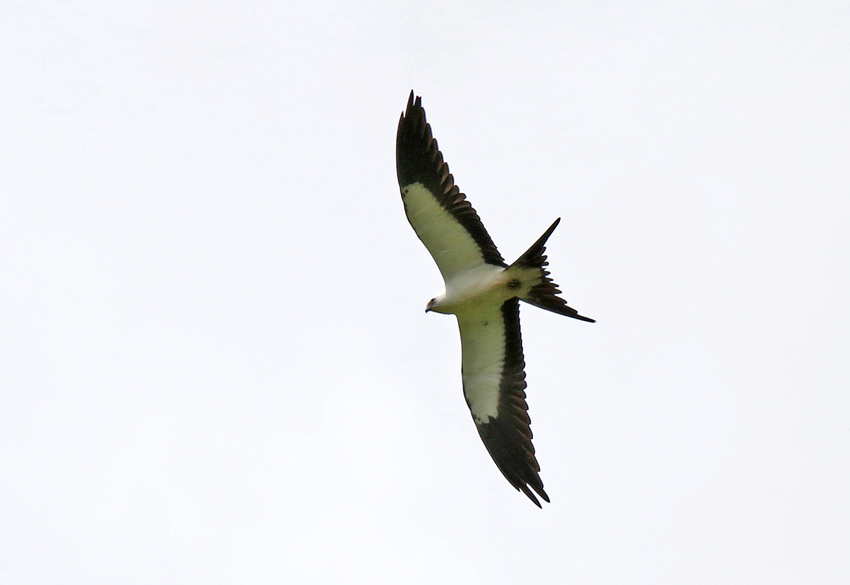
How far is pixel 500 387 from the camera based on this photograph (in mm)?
12156

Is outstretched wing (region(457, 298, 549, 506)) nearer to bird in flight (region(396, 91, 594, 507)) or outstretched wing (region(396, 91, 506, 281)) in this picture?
bird in flight (region(396, 91, 594, 507))

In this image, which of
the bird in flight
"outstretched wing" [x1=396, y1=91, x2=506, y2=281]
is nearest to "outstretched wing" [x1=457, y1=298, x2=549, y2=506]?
the bird in flight

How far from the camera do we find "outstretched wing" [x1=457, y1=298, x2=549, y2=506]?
1180cm

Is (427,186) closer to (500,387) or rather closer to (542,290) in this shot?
(542,290)

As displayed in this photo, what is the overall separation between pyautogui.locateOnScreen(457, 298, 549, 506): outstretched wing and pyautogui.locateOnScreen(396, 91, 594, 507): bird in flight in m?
0.01

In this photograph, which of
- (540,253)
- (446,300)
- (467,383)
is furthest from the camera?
(467,383)

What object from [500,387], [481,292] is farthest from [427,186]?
[500,387]

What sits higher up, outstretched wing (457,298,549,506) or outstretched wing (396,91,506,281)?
outstretched wing (396,91,506,281)

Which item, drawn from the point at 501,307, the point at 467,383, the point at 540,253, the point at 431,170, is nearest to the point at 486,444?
the point at 467,383

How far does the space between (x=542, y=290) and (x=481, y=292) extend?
735mm

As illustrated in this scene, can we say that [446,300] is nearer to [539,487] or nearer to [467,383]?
[467,383]

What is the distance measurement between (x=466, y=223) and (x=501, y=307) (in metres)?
1.19

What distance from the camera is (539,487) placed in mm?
11656

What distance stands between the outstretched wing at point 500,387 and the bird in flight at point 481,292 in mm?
12
